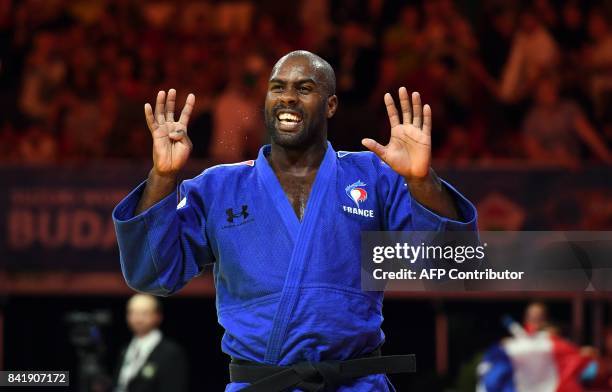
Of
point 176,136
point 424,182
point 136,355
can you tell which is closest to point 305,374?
point 424,182

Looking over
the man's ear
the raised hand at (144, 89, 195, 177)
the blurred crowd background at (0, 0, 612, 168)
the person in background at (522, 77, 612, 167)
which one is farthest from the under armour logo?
the person in background at (522, 77, 612, 167)

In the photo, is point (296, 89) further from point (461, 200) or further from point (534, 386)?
point (534, 386)

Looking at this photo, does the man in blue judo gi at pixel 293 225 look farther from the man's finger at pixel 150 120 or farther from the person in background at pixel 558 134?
the person in background at pixel 558 134

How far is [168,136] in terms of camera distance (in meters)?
4.00

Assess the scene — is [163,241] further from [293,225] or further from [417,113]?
[417,113]

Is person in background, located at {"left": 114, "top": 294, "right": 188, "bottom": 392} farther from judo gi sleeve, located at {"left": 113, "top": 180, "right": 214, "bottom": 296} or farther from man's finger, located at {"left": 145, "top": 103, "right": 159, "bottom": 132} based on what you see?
man's finger, located at {"left": 145, "top": 103, "right": 159, "bottom": 132}

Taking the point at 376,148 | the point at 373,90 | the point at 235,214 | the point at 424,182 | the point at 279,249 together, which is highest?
the point at 373,90

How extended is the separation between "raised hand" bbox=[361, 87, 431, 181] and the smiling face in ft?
0.84

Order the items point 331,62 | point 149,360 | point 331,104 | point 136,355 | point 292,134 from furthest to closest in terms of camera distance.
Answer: point 136,355 → point 149,360 → point 331,62 → point 331,104 → point 292,134

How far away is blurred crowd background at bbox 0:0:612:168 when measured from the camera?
8.30 metres

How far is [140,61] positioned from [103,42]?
0.78m

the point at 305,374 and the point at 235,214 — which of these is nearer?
the point at 305,374

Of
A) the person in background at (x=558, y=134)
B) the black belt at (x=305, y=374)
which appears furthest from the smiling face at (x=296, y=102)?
the person in background at (x=558, y=134)

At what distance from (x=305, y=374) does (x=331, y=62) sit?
3799 millimetres
